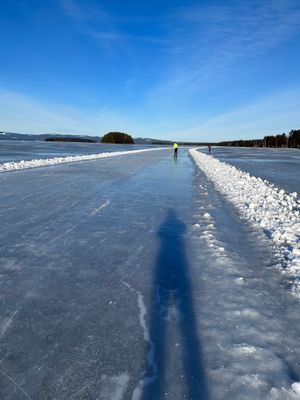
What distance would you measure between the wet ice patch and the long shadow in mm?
154

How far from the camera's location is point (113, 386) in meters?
2.29

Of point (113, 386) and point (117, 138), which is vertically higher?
point (117, 138)

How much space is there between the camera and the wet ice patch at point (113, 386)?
220 centimetres

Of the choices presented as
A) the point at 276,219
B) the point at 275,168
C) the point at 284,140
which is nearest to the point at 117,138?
the point at 284,140

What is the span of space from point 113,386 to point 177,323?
3.25ft

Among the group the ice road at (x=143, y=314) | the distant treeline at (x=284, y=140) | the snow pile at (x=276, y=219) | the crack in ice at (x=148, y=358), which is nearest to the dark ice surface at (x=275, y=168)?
the snow pile at (x=276, y=219)

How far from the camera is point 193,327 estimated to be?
3.05 metres

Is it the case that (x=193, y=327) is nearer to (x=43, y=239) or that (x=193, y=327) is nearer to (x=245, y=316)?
(x=245, y=316)

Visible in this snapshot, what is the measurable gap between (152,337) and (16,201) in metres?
7.09

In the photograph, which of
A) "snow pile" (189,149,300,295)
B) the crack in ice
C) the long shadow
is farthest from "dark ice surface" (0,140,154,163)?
the crack in ice

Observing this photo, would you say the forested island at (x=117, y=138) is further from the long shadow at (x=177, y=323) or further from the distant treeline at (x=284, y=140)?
the long shadow at (x=177, y=323)

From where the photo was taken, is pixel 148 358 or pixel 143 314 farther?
pixel 143 314

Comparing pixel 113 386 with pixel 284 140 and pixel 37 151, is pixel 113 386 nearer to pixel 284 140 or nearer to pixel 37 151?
pixel 37 151

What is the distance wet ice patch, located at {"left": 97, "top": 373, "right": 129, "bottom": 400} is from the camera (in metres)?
2.20
